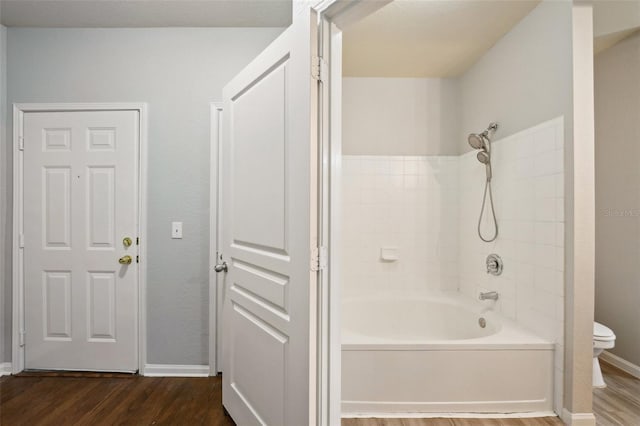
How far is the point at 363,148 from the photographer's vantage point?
310 centimetres

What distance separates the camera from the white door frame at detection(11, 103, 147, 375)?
241 centimetres

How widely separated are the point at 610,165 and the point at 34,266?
4386 millimetres

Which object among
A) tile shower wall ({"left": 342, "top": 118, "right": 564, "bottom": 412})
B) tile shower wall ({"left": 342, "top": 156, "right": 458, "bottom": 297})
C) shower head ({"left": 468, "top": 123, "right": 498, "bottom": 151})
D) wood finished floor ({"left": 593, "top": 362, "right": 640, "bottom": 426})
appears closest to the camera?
wood finished floor ({"left": 593, "top": 362, "right": 640, "bottom": 426})

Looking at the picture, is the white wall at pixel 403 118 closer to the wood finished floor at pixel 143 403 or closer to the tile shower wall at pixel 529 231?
the tile shower wall at pixel 529 231

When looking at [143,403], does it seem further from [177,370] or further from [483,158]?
[483,158]

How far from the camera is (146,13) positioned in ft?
7.42

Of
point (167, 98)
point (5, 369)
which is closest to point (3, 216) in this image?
point (5, 369)

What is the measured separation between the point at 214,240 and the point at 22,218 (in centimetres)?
140

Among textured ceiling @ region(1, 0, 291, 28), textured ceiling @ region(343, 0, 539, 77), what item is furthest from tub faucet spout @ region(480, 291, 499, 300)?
textured ceiling @ region(1, 0, 291, 28)

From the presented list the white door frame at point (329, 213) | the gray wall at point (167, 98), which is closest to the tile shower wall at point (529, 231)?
the white door frame at point (329, 213)

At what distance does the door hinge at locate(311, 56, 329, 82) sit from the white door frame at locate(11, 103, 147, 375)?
1.63 metres

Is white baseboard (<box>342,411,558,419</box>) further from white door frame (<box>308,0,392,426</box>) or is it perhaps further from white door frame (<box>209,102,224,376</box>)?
white door frame (<box>209,102,224,376</box>)

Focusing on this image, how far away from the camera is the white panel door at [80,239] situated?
→ 2.41 meters

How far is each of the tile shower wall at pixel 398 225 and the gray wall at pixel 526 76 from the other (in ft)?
1.73
